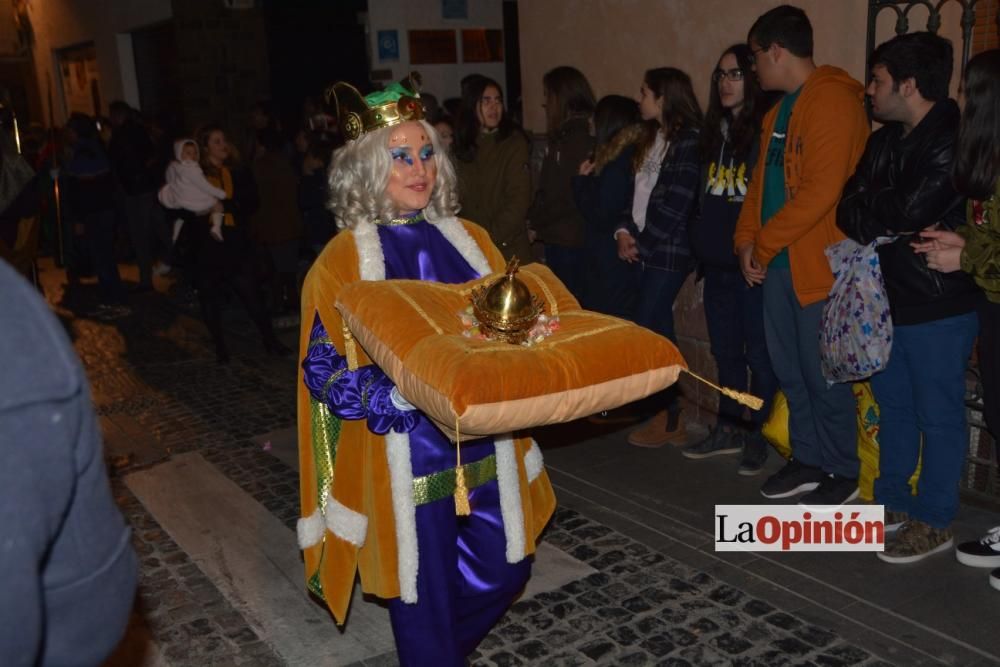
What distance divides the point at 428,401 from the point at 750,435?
10.6 ft

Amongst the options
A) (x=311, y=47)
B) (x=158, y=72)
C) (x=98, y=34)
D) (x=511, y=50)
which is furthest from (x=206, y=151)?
(x=98, y=34)

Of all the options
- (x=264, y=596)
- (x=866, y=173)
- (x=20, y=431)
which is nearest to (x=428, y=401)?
(x=20, y=431)

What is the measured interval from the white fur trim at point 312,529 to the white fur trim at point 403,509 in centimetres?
46

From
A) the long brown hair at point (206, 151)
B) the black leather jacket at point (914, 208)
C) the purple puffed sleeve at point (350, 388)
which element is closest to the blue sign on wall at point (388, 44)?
the long brown hair at point (206, 151)

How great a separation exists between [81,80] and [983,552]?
1980 cm

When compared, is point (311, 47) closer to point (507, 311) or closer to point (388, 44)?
point (388, 44)

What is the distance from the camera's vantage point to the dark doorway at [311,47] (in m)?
15.2

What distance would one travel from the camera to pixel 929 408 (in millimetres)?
4035

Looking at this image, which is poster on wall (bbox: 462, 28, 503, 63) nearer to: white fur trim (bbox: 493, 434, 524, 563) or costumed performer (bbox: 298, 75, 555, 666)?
costumed performer (bbox: 298, 75, 555, 666)

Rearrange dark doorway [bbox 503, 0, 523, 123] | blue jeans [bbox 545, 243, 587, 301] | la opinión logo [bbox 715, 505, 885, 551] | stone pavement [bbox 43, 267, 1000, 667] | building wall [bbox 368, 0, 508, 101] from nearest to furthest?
1. stone pavement [bbox 43, 267, 1000, 667]
2. la opinión logo [bbox 715, 505, 885, 551]
3. blue jeans [bbox 545, 243, 587, 301]
4. building wall [bbox 368, 0, 508, 101]
5. dark doorway [bbox 503, 0, 523, 123]

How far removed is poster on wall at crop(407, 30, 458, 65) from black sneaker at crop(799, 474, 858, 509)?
7392mm

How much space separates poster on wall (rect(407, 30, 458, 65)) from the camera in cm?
1051

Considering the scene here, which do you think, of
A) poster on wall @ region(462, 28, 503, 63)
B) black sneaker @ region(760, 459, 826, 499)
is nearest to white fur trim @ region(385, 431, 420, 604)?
black sneaker @ region(760, 459, 826, 499)

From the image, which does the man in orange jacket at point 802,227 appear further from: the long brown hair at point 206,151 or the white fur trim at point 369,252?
the long brown hair at point 206,151
